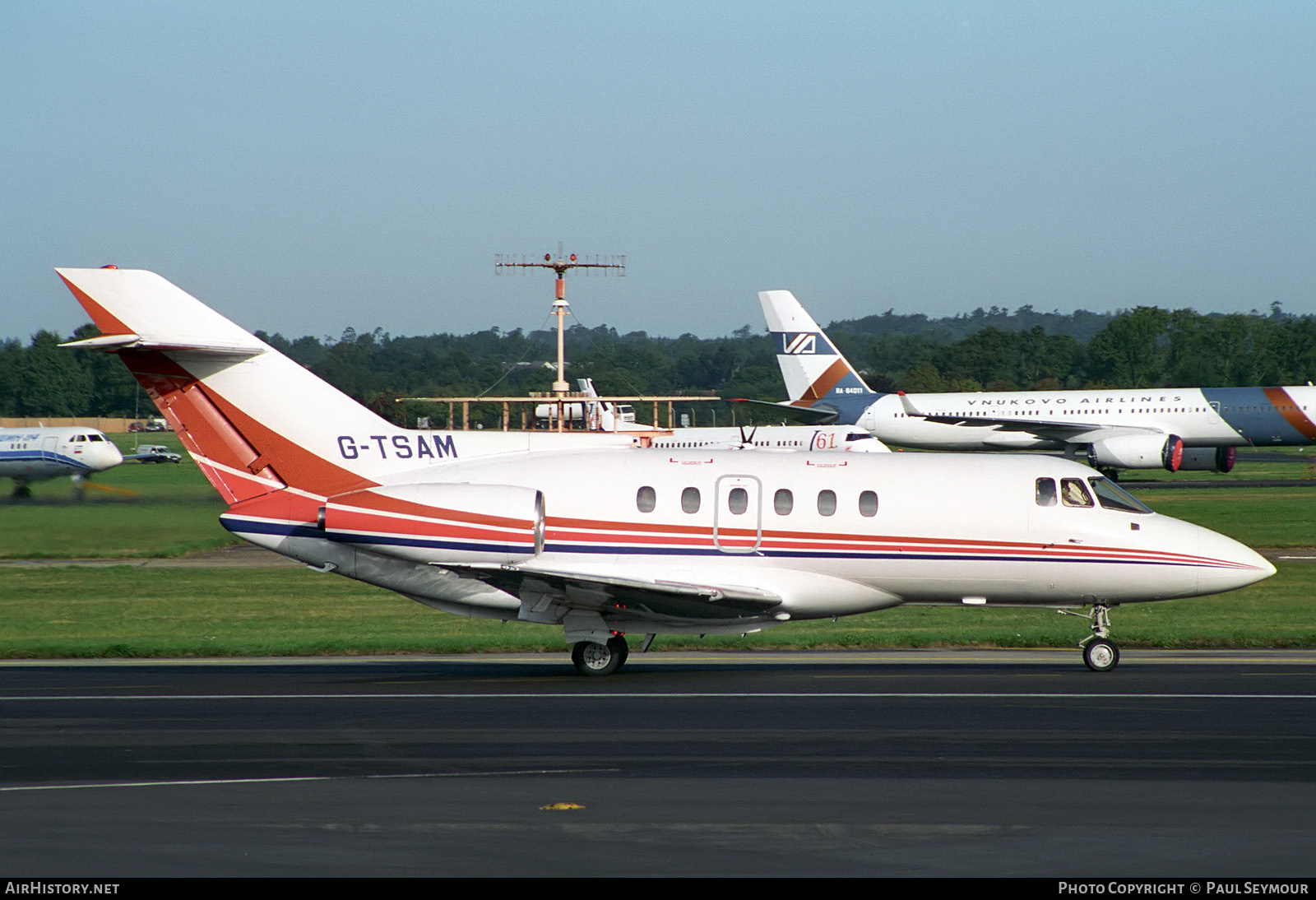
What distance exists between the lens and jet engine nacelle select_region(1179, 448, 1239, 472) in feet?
201

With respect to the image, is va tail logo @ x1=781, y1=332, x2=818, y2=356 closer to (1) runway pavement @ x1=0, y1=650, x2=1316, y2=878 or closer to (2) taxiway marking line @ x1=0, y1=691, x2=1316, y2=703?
(1) runway pavement @ x1=0, y1=650, x2=1316, y2=878

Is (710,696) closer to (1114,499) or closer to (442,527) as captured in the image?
(442,527)

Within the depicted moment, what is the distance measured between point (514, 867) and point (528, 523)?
8890 millimetres

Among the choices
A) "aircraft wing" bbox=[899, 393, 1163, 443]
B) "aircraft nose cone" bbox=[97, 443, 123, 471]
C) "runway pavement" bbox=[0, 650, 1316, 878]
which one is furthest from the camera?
"aircraft wing" bbox=[899, 393, 1163, 443]

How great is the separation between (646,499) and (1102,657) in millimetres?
5993

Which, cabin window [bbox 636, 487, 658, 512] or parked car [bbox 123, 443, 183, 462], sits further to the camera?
parked car [bbox 123, 443, 183, 462]

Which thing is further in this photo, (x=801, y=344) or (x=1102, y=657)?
(x=801, y=344)

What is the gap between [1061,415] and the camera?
204 feet

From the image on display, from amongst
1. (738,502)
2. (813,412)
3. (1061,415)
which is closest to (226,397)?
(738,502)

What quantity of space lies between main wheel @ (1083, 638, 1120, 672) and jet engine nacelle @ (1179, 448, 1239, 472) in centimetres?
4493

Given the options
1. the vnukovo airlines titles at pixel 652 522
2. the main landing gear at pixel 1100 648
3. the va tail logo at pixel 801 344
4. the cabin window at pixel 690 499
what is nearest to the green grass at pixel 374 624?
the main landing gear at pixel 1100 648

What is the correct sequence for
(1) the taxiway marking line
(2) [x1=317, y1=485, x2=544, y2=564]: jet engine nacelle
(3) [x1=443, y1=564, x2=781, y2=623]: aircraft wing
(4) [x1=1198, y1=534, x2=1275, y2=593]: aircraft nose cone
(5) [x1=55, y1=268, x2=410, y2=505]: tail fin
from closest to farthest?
(1) the taxiway marking line < (3) [x1=443, y1=564, x2=781, y2=623]: aircraft wing < (4) [x1=1198, y1=534, x2=1275, y2=593]: aircraft nose cone < (2) [x1=317, y1=485, x2=544, y2=564]: jet engine nacelle < (5) [x1=55, y1=268, x2=410, y2=505]: tail fin

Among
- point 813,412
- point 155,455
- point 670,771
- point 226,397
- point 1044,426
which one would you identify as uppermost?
point 226,397

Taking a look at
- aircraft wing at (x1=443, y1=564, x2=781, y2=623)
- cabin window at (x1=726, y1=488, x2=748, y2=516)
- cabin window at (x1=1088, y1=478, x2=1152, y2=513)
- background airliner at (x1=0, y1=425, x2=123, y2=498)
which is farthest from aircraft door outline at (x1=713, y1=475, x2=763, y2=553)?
background airliner at (x1=0, y1=425, x2=123, y2=498)
